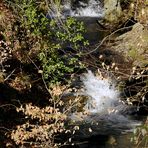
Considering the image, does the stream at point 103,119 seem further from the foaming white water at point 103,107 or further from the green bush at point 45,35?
the green bush at point 45,35

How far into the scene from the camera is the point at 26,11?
1185 cm

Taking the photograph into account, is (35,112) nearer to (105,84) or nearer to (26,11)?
(26,11)

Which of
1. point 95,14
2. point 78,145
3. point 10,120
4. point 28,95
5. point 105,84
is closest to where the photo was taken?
point 10,120

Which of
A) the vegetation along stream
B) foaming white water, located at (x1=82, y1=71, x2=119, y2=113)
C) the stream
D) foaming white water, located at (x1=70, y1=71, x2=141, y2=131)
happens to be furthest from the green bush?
foaming white water, located at (x1=82, y1=71, x2=119, y2=113)

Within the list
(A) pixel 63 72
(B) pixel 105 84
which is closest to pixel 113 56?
(B) pixel 105 84

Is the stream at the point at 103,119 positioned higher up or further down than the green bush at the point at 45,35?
further down

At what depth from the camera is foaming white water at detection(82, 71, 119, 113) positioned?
13.4 metres

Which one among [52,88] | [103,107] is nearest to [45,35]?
[52,88]

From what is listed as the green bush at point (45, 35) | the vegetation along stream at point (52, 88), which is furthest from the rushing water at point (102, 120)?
the green bush at point (45, 35)

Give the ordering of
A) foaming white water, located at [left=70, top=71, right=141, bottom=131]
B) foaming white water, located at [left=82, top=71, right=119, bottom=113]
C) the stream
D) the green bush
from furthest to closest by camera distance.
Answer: foaming white water, located at [left=82, top=71, right=119, bottom=113]
foaming white water, located at [left=70, top=71, right=141, bottom=131]
the green bush
the stream

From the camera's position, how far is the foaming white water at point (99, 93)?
13430 mm

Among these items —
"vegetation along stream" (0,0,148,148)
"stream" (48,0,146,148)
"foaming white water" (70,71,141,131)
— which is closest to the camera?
"vegetation along stream" (0,0,148,148)

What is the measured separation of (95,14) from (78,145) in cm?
1341

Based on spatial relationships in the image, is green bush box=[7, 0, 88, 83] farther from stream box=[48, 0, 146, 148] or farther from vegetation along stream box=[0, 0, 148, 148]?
stream box=[48, 0, 146, 148]
